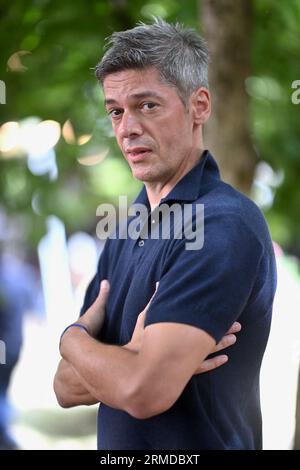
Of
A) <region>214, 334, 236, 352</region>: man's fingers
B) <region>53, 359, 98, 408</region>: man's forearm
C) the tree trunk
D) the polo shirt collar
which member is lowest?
<region>53, 359, 98, 408</region>: man's forearm

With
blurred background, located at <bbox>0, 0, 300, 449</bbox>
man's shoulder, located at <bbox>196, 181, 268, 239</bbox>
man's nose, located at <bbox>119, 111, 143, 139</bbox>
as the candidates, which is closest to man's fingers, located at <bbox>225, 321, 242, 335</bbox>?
man's shoulder, located at <bbox>196, 181, 268, 239</bbox>

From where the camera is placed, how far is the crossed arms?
1.67 metres

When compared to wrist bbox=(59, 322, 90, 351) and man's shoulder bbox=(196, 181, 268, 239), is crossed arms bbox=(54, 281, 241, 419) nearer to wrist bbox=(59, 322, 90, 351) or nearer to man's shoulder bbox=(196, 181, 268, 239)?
wrist bbox=(59, 322, 90, 351)

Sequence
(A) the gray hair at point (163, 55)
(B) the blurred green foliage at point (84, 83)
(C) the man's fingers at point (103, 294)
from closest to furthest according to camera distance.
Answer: (A) the gray hair at point (163, 55), (C) the man's fingers at point (103, 294), (B) the blurred green foliage at point (84, 83)

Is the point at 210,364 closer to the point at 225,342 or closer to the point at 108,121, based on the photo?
the point at 225,342

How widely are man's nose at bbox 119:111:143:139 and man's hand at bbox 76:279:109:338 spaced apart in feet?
1.22

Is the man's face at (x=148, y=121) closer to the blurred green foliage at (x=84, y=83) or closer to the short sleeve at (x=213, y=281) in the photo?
the short sleeve at (x=213, y=281)

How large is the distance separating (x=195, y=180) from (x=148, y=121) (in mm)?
166

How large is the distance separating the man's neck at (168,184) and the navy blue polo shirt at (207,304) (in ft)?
0.08

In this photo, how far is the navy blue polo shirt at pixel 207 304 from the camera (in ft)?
5.57

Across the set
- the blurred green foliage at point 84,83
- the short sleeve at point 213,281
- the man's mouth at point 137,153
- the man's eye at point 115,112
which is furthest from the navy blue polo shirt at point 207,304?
the blurred green foliage at point 84,83

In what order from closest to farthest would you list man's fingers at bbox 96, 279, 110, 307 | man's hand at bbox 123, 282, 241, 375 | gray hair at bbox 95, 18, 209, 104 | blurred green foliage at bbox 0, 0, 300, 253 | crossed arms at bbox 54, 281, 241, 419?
crossed arms at bbox 54, 281, 241, 419
man's hand at bbox 123, 282, 241, 375
gray hair at bbox 95, 18, 209, 104
man's fingers at bbox 96, 279, 110, 307
blurred green foliage at bbox 0, 0, 300, 253

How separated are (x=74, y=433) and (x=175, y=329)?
4.30 meters

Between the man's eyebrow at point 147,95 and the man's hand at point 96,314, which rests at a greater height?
the man's eyebrow at point 147,95
